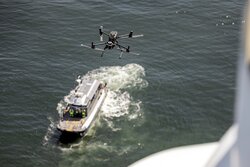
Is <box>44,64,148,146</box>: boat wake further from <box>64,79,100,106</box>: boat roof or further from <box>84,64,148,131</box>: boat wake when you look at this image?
<box>64,79,100,106</box>: boat roof

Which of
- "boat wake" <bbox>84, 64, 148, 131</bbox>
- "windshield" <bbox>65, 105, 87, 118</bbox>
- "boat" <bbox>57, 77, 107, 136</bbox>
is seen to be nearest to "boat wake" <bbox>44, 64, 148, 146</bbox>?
"boat wake" <bbox>84, 64, 148, 131</bbox>

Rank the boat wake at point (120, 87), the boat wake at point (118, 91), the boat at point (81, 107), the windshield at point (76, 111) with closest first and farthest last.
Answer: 1. the boat at point (81, 107)
2. the windshield at point (76, 111)
3. the boat wake at point (118, 91)
4. the boat wake at point (120, 87)

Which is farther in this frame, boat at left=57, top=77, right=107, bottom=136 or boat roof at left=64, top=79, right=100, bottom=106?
boat roof at left=64, top=79, right=100, bottom=106

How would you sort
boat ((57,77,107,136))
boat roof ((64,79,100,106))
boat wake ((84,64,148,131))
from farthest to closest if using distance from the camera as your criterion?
boat wake ((84,64,148,131)), boat roof ((64,79,100,106)), boat ((57,77,107,136))

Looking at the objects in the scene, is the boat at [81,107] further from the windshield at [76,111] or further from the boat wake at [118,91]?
the boat wake at [118,91]

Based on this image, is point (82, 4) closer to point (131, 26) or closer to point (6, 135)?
point (131, 26)

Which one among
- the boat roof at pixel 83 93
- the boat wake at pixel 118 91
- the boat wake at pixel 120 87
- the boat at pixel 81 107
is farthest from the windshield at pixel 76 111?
the boat wake at pixel 120 87

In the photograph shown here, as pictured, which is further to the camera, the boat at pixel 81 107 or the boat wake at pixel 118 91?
the boat wake at pixel 118 91

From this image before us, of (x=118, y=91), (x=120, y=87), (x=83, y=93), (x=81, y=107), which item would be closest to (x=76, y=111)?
(x=81, y=107)
